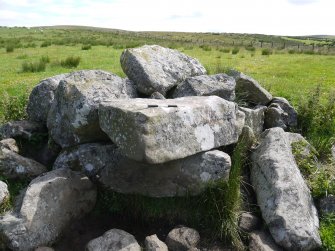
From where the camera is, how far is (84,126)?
8008mm

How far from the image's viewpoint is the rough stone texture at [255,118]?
30.2 ft

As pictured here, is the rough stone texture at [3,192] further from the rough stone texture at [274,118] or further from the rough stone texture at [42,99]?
the rough stone texture at [274,118]

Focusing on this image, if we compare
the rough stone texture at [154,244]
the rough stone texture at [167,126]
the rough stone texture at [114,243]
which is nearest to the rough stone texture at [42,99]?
the rough stone texture at [167,126]

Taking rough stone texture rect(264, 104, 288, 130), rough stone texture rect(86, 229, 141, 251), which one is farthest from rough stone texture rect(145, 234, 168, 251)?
rough stone texture rect(264, 104, 288, 130)

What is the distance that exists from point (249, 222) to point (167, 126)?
2428 mm

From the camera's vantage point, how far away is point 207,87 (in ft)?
30.2

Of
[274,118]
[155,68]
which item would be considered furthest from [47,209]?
[274,118]

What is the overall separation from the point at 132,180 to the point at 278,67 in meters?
15.7

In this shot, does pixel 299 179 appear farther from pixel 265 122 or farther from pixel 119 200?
pixel 119 200

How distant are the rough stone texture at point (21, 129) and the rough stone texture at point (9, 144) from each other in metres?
0.34

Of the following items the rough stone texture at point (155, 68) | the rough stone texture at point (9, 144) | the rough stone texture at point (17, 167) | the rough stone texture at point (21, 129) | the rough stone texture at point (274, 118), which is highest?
the rough stone texture at point (155, 68)

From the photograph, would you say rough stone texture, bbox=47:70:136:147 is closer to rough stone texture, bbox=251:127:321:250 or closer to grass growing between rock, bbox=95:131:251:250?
grass growing between rock, bbox=95:131:251:250

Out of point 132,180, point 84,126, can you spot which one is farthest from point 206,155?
point 84,126

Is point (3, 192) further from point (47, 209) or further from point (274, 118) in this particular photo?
point (274, 118)
